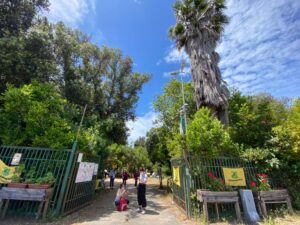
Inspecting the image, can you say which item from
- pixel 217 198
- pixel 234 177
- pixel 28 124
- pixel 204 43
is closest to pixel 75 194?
pixel 28 124

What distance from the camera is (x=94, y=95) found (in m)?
15.2

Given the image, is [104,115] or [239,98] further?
[104,115]

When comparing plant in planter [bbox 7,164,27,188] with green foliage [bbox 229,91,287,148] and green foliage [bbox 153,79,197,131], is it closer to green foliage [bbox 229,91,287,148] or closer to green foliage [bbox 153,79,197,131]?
green foliage [bbox 229,91,287,148]

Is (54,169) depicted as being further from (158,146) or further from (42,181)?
(158,146)

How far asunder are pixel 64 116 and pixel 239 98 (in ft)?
34.4

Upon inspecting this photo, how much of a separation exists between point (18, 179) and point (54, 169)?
3.41ft

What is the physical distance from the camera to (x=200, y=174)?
6.51 meters

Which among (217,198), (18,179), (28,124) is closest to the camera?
(18,179)

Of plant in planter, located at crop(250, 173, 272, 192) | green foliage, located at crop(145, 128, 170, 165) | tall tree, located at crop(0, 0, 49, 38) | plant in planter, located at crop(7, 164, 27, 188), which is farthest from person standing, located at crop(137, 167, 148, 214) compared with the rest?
tall tree, located at crop(0, 0, 49, 38)

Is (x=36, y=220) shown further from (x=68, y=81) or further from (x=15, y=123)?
(x=68, y=81)

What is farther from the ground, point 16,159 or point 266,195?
point 16,159

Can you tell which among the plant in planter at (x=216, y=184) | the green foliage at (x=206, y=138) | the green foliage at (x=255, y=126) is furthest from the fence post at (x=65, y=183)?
the green foliage at (x=255, y=126)

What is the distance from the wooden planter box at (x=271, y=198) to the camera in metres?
6.42

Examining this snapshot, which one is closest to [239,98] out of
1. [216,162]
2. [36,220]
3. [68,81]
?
[216,162]
